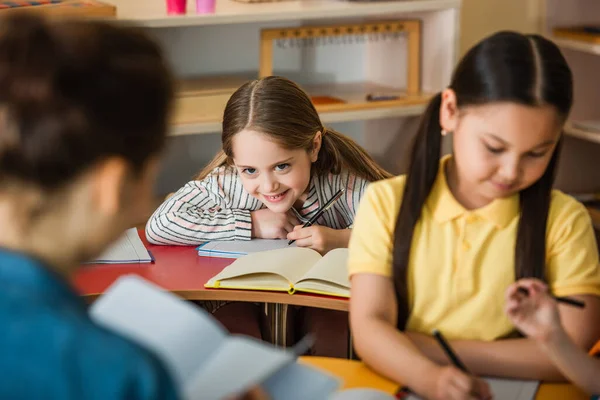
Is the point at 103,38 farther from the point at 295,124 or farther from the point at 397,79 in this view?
the point at 397,79

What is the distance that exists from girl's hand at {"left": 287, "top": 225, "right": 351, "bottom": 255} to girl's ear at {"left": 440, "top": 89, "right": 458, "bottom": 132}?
2.14ft

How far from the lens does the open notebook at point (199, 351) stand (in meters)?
0.94

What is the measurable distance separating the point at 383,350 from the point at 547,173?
1.27ft

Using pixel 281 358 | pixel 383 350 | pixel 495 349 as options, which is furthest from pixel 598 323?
pixel 281 358

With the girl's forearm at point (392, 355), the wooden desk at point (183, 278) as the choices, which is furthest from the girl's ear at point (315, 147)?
the girl's forearm at point (392, 355)

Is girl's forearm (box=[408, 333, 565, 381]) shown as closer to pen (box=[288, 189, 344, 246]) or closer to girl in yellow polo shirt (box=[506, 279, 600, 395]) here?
girl in yellow polo shirt (box=[506, 279, 600, 395])

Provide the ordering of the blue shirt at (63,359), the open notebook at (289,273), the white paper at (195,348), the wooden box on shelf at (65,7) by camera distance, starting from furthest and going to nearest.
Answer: the wooden box on shelf at (65,7) < the open notebook at (289,273) < the white paper at (195,348) < the blue shirt at (63,359)

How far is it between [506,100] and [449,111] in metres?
0.12

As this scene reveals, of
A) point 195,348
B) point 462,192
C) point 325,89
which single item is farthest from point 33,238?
point 325,89

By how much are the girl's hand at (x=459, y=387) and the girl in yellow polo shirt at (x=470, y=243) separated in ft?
0.24

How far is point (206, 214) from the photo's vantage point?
218 cm

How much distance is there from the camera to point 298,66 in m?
3.59

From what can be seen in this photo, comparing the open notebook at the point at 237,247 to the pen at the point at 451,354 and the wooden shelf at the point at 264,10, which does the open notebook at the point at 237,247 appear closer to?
the pen at the point at 451,354

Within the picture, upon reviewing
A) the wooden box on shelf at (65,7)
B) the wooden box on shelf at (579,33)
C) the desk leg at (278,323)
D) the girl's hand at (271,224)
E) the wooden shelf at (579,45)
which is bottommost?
the desk leg at (278,323)
